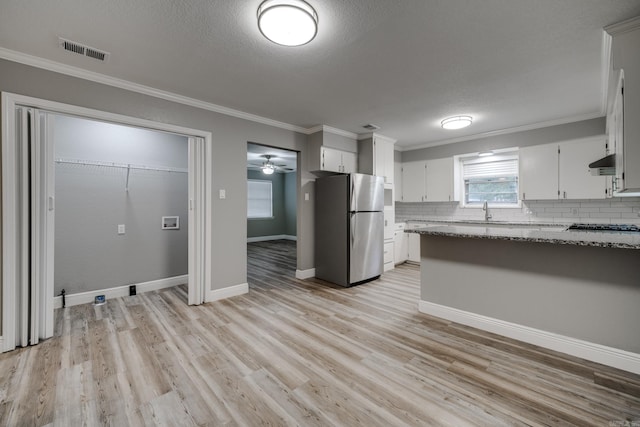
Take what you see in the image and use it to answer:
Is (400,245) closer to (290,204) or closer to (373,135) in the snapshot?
(373,135)

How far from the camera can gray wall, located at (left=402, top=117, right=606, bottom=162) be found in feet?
13.0

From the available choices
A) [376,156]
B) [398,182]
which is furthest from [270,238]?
[376,156]

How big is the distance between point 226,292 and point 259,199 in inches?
242

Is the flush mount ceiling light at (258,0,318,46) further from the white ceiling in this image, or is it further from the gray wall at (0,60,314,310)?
the gray wall at (0,60,314,310)

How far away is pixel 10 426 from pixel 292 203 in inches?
339

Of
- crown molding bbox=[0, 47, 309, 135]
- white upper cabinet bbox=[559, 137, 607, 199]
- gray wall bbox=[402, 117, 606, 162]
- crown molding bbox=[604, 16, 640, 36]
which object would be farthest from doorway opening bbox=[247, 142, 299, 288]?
crown molding bbox=[604, 16, 640, 36]

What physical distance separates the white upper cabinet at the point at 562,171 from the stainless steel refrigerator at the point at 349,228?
2408 mm

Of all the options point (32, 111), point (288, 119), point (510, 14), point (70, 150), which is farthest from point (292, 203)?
point (510, 14)

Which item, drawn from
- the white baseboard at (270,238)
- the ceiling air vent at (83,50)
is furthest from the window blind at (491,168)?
the white baseboard at (270,238)

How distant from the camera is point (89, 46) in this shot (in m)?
2.22

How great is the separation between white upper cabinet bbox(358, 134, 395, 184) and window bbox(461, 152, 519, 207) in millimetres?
1559

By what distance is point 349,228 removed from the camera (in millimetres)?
4109

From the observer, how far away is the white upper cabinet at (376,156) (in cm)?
491

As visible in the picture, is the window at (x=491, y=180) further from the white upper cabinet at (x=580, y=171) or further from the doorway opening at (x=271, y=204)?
the doorway opening at (x=271, y=204)
